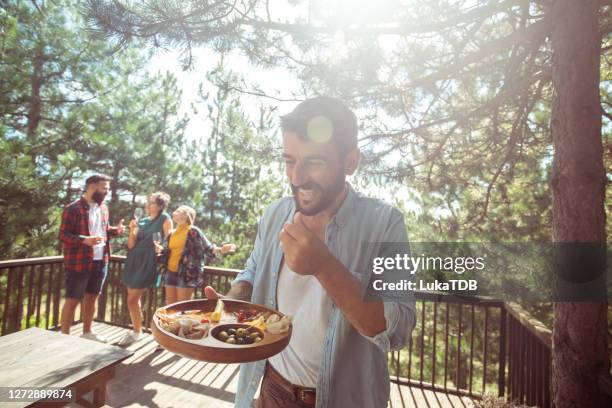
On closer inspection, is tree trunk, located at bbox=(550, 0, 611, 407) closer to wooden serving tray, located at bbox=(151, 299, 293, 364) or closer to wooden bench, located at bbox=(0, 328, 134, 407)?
wooden serving tray, located at bbox=(151, 299, 293, 364)

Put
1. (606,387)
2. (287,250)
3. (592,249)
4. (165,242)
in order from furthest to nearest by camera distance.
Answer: (165,242) < (592,249) < (606,387) < (287,250)

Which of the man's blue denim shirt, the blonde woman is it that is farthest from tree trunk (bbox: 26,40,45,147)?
the man's blue denim shirt

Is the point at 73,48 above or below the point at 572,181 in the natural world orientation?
above

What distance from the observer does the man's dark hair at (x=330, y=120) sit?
1.08 meters

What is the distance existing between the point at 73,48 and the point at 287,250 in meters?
8.81

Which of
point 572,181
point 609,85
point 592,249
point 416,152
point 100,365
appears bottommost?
point 100,365

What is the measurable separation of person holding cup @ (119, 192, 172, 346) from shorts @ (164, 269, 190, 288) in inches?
6.0

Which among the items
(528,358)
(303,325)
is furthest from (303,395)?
(528,358)

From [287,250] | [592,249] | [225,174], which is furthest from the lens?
[225,174]

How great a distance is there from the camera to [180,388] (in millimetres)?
2941

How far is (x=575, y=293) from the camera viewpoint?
1.90 m

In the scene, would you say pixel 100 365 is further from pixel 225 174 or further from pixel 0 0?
pixel 225 174

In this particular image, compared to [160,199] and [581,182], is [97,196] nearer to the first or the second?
[160,199]

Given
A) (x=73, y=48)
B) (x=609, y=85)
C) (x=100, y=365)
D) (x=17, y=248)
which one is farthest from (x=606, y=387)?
(x=73, y=48)
